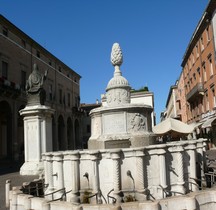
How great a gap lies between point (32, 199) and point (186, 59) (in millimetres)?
38071

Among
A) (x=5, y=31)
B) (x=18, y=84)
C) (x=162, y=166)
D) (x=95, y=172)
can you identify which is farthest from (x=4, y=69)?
(x=162, y=166)

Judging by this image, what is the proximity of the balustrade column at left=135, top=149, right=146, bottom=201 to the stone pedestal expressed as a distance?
645 centimetres

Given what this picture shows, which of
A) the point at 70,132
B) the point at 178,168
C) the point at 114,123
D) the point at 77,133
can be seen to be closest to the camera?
the point at 178,168

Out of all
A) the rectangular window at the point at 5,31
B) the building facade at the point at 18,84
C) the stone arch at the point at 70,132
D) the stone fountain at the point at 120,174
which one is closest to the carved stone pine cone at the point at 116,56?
the stone fountain at the point at 120,174

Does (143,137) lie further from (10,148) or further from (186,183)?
(10,148)

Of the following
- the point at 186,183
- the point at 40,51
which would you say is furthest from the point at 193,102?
the point at 186,183

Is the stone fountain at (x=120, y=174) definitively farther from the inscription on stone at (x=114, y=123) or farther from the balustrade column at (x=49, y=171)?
the inscription on stone at (x=114, y=123)

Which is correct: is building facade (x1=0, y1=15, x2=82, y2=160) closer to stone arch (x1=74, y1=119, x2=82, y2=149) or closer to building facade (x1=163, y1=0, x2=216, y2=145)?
stone arch (x1=74, y1=119, x2=82, y2=149)

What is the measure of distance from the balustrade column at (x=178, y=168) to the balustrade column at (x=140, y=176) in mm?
807

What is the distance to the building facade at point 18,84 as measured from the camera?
26219 mm

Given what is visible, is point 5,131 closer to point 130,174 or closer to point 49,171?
point 49,171

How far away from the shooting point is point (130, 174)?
6.28 metres

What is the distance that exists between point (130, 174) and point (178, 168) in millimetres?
1209

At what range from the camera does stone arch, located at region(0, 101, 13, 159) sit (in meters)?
26.0
